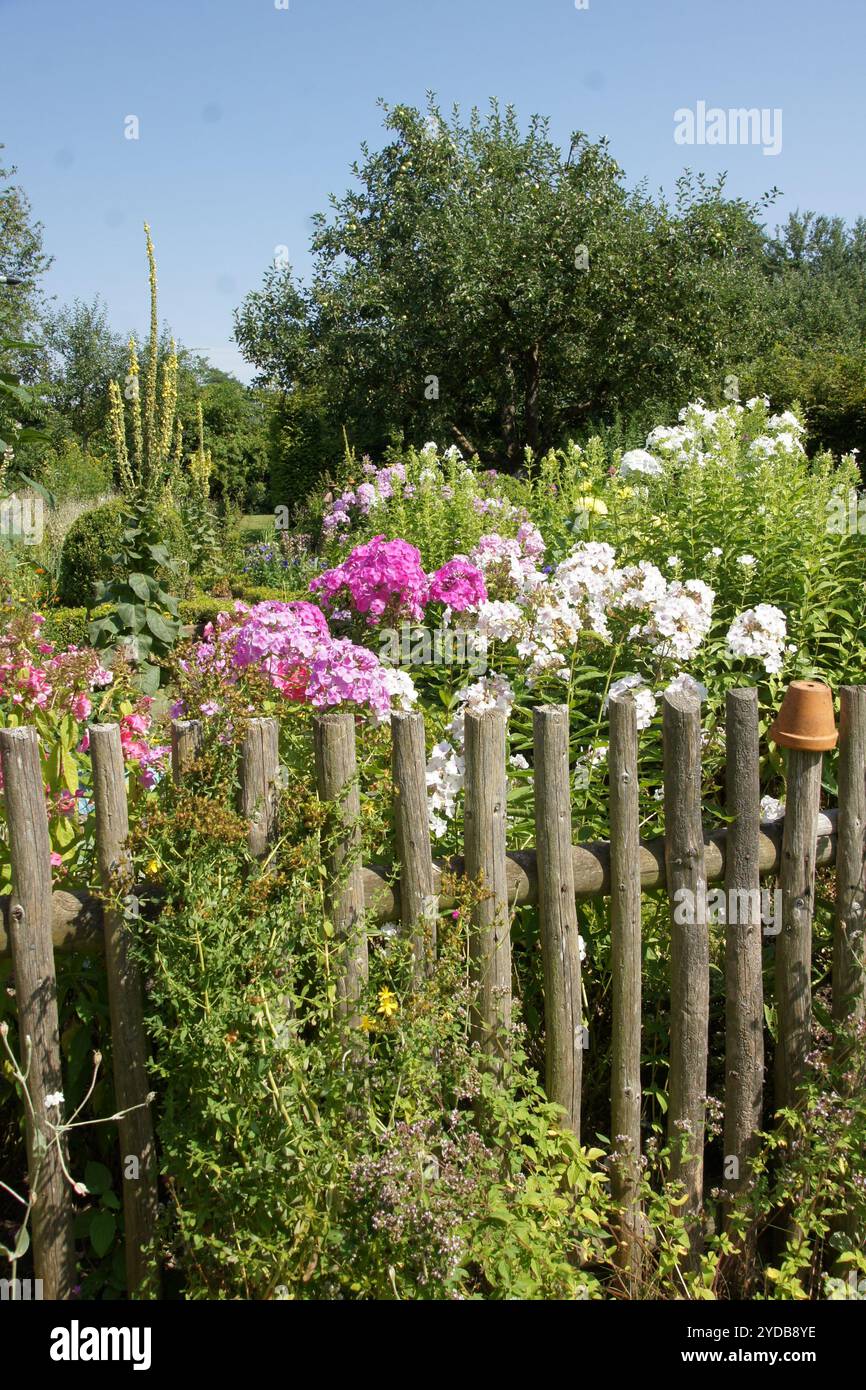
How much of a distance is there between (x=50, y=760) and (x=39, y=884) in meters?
0.67

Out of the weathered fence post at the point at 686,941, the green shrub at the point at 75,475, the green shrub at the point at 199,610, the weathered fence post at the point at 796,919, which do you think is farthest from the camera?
the green shrub at the point at 75,475

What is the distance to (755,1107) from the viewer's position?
269 centimetres

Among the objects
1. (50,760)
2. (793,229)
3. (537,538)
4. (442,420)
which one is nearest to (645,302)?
(442,420)

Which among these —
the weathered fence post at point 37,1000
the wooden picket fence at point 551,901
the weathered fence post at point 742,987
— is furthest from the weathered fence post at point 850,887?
the weathered fence post at point 37,1000

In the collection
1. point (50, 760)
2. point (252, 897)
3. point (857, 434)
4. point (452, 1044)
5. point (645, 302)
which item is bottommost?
point (452, 1044)

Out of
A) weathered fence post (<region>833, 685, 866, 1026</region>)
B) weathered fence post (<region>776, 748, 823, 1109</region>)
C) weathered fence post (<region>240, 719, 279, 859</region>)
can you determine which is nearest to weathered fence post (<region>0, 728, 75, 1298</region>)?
weathered fence post (<region>240, 719, 279, 859</region>)

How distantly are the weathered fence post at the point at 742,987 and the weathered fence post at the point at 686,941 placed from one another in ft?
0.27

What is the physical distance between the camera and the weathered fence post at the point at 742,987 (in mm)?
2621

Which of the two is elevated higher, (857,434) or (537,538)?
(857,434)

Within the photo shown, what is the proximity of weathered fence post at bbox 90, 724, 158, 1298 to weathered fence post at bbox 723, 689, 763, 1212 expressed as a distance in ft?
4.74

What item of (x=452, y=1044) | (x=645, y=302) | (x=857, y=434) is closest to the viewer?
(x=452, y=1044)

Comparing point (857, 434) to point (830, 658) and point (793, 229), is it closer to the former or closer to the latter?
point (830, 658)

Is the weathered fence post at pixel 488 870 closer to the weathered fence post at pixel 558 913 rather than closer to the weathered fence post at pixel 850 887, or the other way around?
the weathered fence post at pixel 558 913

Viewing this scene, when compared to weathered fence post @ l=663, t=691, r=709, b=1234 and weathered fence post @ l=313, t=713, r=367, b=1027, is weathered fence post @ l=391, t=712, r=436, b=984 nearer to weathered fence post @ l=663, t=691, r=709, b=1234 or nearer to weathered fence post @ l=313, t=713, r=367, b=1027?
weathered fence post @ l=313, t=713, r=367, b=1027
